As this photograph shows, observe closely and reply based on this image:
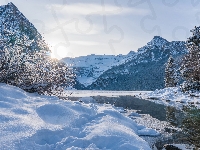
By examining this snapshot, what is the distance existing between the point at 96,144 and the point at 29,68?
212 inches

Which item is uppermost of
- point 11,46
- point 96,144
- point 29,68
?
point 11,46

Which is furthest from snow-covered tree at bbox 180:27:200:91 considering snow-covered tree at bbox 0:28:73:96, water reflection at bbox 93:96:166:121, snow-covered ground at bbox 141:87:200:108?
snow-covered tree at bbox 0:28:73:96

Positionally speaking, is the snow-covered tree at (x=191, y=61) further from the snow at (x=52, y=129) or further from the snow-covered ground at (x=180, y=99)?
the snow at (x=52, y=129)

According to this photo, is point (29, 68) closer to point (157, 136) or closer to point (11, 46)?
point (11, 46)

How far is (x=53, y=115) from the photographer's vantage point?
5906mm

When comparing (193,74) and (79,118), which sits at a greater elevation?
(193,74)

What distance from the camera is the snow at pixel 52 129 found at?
4185 mm

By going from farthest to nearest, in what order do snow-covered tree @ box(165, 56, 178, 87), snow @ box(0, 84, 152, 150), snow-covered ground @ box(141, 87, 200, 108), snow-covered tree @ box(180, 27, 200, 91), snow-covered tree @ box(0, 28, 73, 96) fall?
snow-covered tree @ box(165, 56, 178, 87), snow-covered ground @ box(141, 87, 200, 108), snow-covered tree @ box(180, 27, 200, 91), snow-covered tree @ box(0, 28, 73, 96), snow @ box(0, 84, 152, 150)

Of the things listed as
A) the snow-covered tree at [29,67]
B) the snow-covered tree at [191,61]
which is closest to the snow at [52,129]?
the snow-covered tree at [29,67]

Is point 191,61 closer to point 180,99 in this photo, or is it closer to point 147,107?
point 147,107

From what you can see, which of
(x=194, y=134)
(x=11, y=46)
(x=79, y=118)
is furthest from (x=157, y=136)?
(x=11, y=46)

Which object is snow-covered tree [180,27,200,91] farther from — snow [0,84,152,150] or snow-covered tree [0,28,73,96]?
snow [0,84,152,150]

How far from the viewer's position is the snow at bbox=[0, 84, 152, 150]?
13.7 feet

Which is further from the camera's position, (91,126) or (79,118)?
(79,118)
